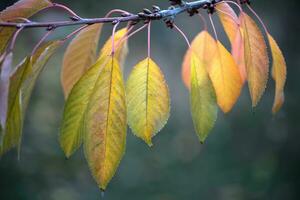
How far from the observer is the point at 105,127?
2.15 feet

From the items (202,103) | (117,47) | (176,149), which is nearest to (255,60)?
(202,103)

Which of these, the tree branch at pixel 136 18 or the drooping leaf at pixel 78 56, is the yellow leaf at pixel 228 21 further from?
the drooping leaf at pixel 78 56

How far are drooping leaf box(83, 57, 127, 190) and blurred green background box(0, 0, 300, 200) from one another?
8.58ft

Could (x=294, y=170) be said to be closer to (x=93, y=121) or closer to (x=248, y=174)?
(x=248, y=174)

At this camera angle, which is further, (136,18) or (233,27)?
(233,27)

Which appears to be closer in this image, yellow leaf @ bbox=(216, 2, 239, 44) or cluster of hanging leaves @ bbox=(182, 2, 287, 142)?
cluster of hanging leaves @ bbox=(182, 2, 287, 142)

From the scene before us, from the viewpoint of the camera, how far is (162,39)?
4.41m

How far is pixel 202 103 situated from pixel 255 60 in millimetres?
108

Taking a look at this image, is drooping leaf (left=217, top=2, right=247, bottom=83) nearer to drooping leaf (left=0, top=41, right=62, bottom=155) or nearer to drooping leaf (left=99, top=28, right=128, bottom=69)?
drooping leaf (left=99, top=28, right=128, bottom=69)

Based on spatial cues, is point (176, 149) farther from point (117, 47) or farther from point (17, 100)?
point (17, 100)

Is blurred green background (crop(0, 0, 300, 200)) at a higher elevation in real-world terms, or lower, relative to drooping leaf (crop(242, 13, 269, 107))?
lower

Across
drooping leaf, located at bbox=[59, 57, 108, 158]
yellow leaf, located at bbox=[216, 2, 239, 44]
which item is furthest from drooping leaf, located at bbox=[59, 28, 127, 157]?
yellow leaf, located at bbox=[216, 2, 239, 44]

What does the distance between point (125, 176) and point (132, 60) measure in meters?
1.12

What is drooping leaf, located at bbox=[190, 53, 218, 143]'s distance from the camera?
2.41ft
